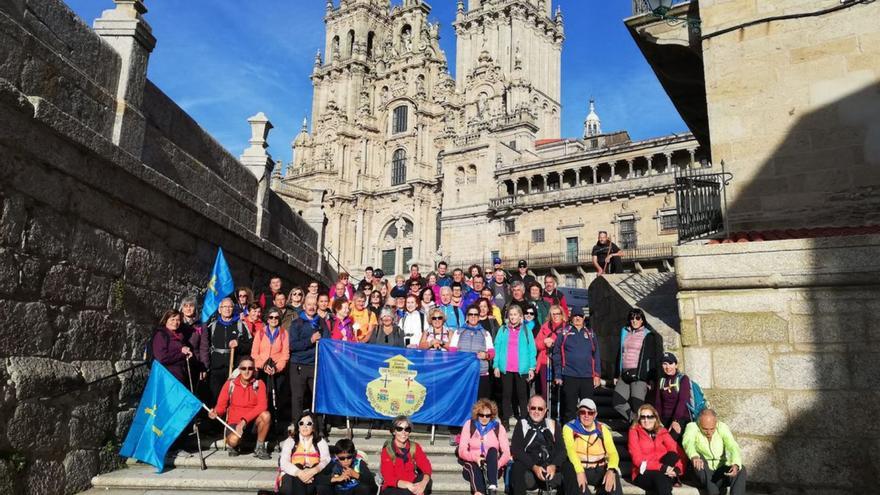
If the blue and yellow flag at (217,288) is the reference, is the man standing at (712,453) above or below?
below

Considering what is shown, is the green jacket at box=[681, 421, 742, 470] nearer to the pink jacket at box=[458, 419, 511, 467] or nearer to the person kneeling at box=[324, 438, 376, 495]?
the pink jacket at box=[458, 419, 511, 467]

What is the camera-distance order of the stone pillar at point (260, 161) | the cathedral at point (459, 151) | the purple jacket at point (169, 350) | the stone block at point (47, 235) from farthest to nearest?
the cathedral at point (459, 151)
the stone pillar at point (260, 161)
the purple jacket at point (169, 350)
the stone block at point (47, 235)

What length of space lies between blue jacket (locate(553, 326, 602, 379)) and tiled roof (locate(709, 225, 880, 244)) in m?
1.98

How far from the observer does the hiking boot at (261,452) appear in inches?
267

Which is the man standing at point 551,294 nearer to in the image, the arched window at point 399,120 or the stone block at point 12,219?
the stone block at point 12,219

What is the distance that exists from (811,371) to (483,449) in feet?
11.5

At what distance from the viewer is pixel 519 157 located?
141 ft

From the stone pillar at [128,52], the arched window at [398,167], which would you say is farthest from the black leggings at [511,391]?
the arched window at [398,167]

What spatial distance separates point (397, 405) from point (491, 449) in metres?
1.95

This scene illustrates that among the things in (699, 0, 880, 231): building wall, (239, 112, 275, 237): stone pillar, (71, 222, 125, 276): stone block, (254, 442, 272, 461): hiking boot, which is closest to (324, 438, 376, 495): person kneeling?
(254, 442, 272, 461): hiking boot

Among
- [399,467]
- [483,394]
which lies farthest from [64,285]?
[483,394]

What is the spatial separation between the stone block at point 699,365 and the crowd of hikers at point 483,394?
9.5 inches

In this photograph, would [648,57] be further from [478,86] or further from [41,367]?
[478,86]

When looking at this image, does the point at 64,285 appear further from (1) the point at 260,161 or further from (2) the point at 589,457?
(1) the point at 260,161
